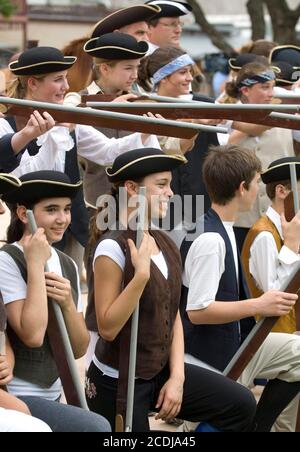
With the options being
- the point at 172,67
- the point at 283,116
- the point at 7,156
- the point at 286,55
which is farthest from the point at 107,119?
the point at 286,55

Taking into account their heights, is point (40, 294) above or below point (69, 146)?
below

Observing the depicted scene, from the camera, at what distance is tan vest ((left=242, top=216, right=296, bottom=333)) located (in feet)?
18.1

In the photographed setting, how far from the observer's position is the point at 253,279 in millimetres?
5512

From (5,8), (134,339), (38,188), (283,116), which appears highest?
(5,8)

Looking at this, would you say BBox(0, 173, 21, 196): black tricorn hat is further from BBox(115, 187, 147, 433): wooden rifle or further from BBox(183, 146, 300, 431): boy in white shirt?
BBox(183, 146, 300, 431): boy in white shirt

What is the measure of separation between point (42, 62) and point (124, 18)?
1340 millimetres

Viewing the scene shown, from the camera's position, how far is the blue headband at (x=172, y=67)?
6609 millimetres

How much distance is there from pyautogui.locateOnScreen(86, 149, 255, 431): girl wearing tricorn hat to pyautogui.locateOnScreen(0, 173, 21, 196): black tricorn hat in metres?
0.60

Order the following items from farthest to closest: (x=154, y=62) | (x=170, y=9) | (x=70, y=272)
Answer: (x=170, y=9)
(x=154, y=62)
(x=70, y=272)

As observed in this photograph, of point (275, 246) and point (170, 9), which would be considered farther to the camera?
point (170, 9)

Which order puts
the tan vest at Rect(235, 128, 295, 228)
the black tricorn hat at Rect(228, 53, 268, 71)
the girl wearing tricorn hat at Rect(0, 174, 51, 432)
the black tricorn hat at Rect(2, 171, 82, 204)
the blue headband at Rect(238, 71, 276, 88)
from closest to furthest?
1. the girl wearing tricorn hat at Rect(0, 174, 51, 432)
2. the black tricorn hat at Rect(2, 171, 82, 204)
3. the blue headband at Rect(238, 71, 276, 88)
4. the tan vest at Rect(235, 128, 295, 228)
5. the black tricorn hat at Rect(228, 53, 268, 71)

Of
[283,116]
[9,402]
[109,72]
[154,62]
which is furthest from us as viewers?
[154,62]

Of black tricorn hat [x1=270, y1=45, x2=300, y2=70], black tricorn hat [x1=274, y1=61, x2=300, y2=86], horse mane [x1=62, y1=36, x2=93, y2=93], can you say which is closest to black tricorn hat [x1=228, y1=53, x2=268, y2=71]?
black tricorn hat [x1=274, y1=61, x2=300, y2=86]

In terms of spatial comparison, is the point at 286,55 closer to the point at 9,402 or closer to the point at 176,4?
the point at 176,4
